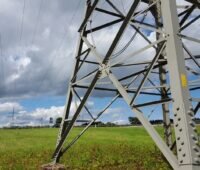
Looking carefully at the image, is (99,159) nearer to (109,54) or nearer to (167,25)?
(109,54)

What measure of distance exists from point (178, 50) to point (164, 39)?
41 cm

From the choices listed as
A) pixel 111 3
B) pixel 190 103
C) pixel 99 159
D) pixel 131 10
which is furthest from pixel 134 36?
pixel 99 159

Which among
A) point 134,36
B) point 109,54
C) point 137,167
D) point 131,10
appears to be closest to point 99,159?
point 137,167

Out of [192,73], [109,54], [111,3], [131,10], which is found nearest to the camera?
[131,10]

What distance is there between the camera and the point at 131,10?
337 inches

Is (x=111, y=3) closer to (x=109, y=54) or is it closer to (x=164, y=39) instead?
(x=109, y=54)

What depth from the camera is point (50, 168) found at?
12.7 m

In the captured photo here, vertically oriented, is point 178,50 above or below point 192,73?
below

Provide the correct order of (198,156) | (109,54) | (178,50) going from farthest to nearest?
(109,54)
(178,50)
(198,156)

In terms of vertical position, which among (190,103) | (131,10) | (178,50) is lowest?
(190,103)

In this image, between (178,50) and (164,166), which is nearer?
(178,50)

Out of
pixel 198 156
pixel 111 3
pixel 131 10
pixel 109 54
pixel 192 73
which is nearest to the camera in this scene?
pixel 198 156

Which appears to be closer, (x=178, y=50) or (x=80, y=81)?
(x=178, y=50)

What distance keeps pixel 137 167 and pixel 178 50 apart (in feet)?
29.4
